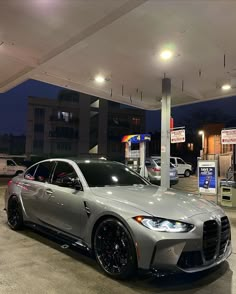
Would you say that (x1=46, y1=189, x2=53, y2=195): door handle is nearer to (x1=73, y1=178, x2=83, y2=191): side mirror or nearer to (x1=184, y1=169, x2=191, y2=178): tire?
(x1=73, y1=178, x2=83, y2=191): side mirror

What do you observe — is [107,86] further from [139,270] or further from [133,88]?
[139,270]

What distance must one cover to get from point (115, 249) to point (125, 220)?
17.2 inches

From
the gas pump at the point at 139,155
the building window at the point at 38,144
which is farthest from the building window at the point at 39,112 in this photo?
the gas pump at the point at 139,155

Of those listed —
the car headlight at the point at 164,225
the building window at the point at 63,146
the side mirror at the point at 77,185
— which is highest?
the building window at the point at 63,146

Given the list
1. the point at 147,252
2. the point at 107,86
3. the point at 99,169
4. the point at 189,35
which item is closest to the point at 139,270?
the point at 147,252

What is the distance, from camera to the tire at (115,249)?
358 cm

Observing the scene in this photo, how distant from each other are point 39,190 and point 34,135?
36308mm

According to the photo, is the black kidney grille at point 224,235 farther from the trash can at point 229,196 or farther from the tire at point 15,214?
the trash can at point 229,196

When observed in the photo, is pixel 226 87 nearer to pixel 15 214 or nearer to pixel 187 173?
pixel 15 214

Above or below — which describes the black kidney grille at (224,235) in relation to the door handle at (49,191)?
below

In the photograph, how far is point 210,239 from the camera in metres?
3.68

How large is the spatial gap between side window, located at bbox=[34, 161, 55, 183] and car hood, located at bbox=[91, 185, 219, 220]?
4.55 ft

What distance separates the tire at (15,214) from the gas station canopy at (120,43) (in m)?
4.29

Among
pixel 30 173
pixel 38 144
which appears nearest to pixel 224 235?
pixel 30 173
